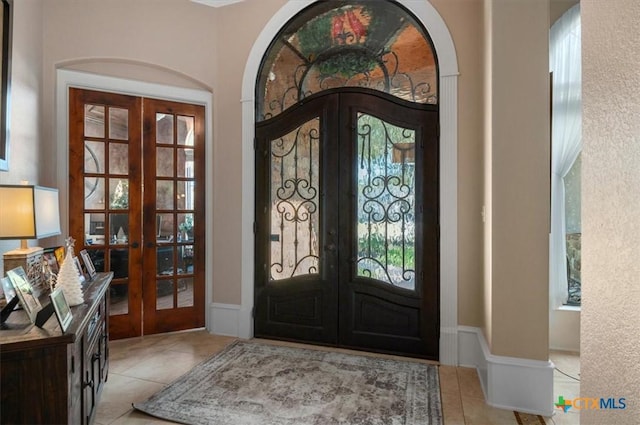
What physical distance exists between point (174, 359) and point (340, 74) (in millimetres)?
3105

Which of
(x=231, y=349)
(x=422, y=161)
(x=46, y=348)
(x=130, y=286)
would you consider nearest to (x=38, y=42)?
(x=130, y=286)

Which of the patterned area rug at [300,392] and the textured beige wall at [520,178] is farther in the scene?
the textured beige wall at [520,178]

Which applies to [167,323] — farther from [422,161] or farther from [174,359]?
[422,161]

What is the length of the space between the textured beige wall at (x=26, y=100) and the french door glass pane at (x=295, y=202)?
2.07m

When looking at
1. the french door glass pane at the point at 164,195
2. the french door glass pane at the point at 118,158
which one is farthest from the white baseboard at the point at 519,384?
the french door glass pane at the point at 118,158

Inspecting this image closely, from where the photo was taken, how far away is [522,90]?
94.5 inches

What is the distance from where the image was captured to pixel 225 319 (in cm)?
381

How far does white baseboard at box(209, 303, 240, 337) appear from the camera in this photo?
3.76 metres

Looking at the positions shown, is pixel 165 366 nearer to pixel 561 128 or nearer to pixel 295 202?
pixel 295 202

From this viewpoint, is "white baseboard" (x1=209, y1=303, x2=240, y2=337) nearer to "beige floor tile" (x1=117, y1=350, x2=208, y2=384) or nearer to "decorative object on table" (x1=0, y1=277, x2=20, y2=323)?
"beige floor tile" (x1=117, y1=350, x2=208, y2=384)

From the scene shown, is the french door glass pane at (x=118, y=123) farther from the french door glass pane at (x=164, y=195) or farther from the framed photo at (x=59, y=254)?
the framed photo at (x=59, y=254)

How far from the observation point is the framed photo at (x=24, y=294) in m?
1.60

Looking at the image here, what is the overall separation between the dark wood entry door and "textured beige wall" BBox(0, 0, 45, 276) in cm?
193

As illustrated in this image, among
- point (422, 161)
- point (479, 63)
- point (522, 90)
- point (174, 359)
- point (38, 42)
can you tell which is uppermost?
point (38, 42)
